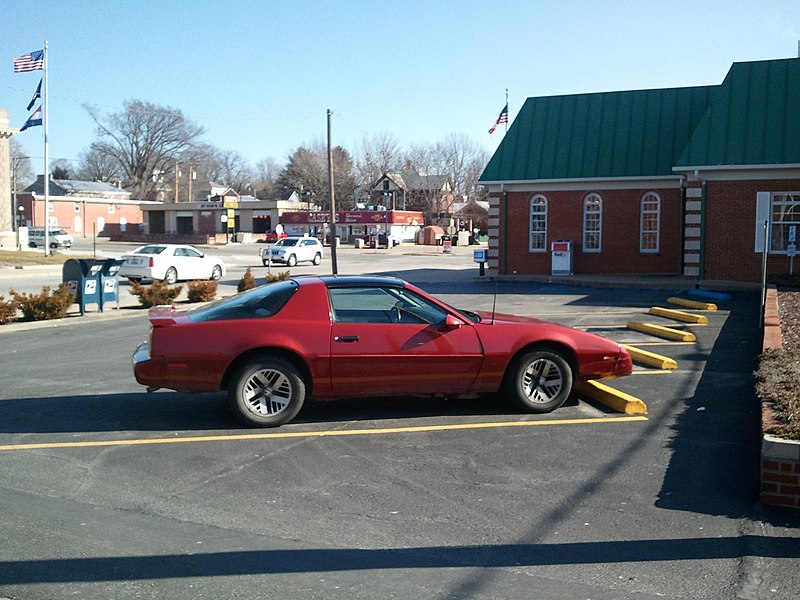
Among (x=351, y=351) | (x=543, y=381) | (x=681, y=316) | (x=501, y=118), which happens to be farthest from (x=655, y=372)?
(x=501, y=118)

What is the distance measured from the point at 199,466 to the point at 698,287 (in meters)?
20.3

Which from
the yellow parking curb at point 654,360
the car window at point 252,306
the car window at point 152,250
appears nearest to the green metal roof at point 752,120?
the yellow parking curb at point 654,360

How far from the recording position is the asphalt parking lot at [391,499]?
16.1ft

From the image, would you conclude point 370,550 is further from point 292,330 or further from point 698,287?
point 698,287

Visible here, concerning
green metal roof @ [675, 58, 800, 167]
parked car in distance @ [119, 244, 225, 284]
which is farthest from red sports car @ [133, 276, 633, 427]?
parked car in distance @ [119, 244, 225, 284]

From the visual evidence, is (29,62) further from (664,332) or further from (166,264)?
(664,332)

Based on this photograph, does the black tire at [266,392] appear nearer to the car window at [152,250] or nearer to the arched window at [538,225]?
the arched window at [538,225]

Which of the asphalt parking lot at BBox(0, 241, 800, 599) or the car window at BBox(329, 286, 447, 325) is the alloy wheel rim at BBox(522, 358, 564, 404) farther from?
the car window at BBox(329, 286, 447, 325)

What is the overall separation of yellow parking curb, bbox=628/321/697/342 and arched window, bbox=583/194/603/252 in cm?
1506

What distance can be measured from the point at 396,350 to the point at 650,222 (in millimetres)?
23065

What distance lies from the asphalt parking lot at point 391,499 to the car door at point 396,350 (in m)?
0.41

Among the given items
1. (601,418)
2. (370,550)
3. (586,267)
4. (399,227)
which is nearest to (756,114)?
(586,267)

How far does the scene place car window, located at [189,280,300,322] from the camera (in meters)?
8.52

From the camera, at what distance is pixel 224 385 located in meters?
8.34
